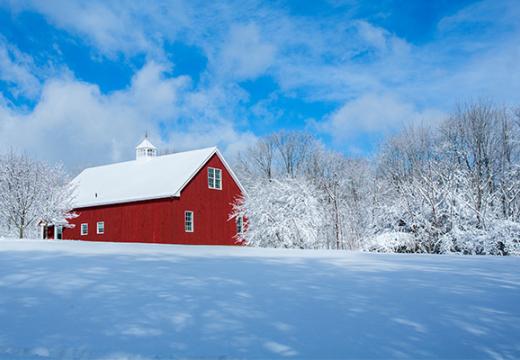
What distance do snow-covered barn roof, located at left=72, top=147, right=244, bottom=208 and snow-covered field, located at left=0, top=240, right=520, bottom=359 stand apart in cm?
1785

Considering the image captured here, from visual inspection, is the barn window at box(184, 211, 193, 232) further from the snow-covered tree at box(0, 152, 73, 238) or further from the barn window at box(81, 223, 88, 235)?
the snow-covered tree at box(0, 152, 73, 238)

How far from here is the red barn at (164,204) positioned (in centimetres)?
2673

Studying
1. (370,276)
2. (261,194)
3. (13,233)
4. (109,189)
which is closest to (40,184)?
(109,189)

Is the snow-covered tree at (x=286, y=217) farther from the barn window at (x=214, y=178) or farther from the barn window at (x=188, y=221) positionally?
the barn window at (x=214, y=178)

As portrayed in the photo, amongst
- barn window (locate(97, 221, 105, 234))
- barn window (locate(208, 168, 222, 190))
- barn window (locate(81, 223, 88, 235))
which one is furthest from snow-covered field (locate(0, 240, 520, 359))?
barn window (locate(81, 223, 88, 235))

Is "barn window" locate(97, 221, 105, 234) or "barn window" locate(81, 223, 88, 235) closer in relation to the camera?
"barn window" locate(97, 221, 105, 234)

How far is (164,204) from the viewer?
87.5ft

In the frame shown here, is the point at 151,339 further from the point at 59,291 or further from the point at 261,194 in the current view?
the point at 261,194

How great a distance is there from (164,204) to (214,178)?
4.20 m

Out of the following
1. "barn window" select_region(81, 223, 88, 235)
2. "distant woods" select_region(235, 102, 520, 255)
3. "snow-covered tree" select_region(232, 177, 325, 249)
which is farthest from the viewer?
"barn window" select_region(81, 223, 88, 235)

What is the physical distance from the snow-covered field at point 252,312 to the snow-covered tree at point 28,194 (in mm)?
19867

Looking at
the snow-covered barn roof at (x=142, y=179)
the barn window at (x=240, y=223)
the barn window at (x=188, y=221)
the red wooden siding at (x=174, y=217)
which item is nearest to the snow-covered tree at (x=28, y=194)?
the snow-covered barn roof at (x=142, y=179)

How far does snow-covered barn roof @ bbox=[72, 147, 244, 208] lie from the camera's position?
27.3m

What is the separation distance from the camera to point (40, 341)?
201 inches
